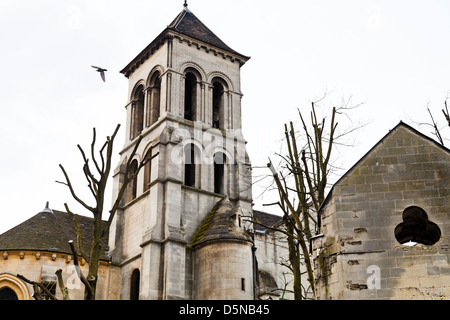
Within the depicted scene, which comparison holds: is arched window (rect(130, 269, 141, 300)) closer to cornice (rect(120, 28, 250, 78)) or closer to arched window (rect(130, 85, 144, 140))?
arched window (rect(130, 85, 144, 140))

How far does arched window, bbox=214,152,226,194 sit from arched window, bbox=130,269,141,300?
603 cm

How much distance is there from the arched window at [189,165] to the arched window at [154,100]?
2.68 meters

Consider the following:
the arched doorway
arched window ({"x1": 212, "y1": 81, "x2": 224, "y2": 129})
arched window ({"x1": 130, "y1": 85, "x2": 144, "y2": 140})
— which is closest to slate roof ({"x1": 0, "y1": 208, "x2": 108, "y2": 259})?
the arched doorway

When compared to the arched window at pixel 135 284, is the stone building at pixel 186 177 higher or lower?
higher

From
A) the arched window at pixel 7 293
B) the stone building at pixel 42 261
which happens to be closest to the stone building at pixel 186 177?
the stone building at pixel 42 261

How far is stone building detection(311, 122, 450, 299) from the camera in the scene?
12.4 metres

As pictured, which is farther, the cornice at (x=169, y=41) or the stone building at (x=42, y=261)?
the cornice at (x=169, y=41)

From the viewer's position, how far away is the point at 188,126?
3288cm

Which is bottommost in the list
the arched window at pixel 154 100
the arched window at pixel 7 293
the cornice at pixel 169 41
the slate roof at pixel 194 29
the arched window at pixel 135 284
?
the arched window at pixel 7 293

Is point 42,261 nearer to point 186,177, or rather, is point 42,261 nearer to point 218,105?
point 186,177

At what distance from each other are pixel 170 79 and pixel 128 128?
4386mm

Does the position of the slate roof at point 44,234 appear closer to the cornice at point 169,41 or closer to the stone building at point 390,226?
the cornice at point 169,41

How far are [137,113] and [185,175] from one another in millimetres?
5795

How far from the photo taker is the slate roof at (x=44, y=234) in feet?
91.9
